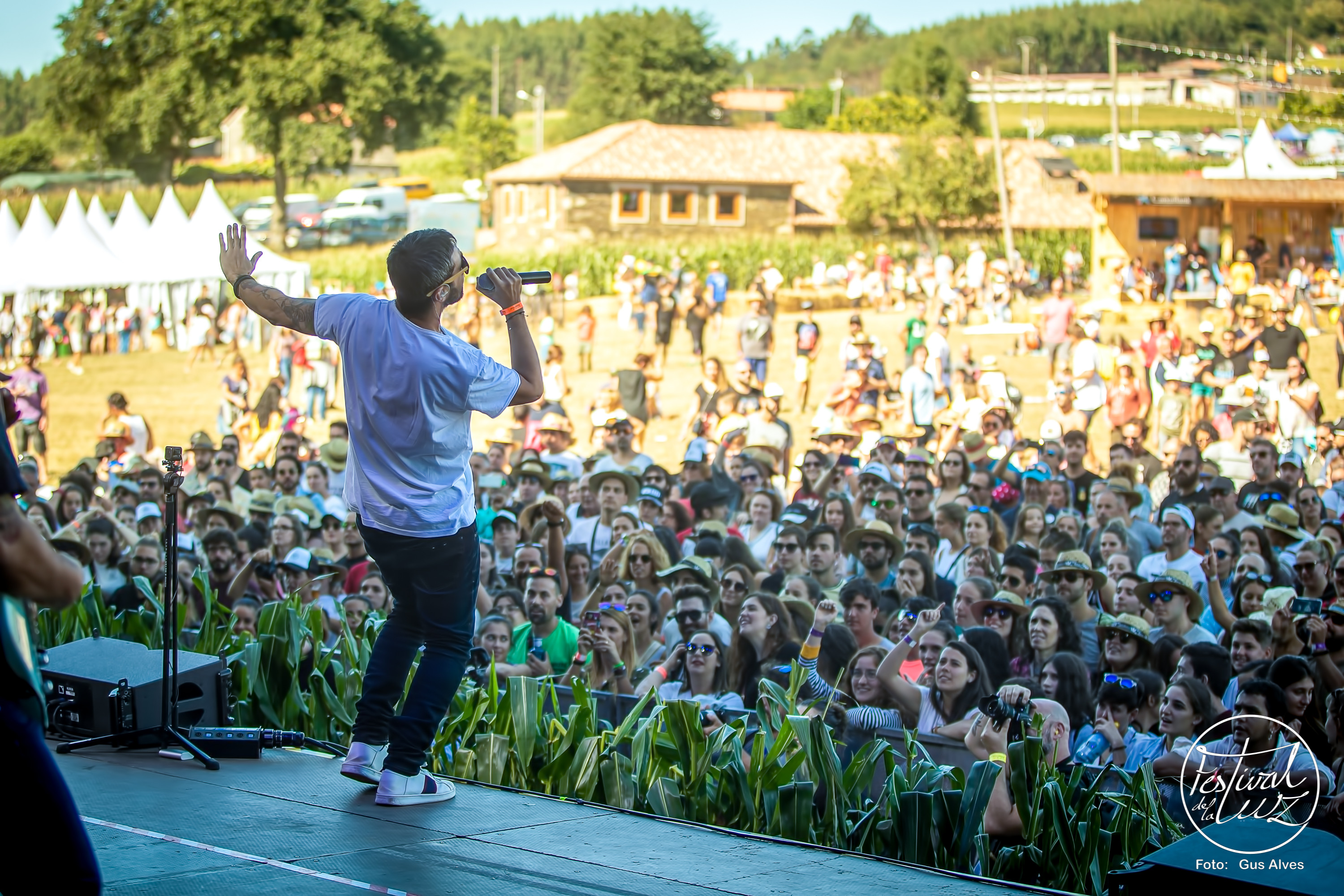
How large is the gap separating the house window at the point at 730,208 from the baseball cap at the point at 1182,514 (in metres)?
38.4

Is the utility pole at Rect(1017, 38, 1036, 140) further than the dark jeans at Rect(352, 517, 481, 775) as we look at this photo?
Yes

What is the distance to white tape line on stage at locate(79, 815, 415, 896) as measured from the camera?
2.87 metres

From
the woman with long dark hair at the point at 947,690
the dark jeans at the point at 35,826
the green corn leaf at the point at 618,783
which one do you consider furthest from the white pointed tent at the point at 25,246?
the dark jeans at the point at 35,826

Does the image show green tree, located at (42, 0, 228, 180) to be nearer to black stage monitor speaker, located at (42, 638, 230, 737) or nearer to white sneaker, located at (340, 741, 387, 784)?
black stage monitor speaker, located at (42, 638, 230, 737)

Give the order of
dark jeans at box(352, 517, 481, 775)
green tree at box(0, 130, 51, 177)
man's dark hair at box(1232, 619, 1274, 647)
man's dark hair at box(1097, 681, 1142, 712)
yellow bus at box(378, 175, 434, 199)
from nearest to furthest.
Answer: dark jeans at box(352, 517, 481, 775)
man's dark hair at box(1097, 681, 1142, 712)
man's dark hair at box(1232, 619, 1274, 647)
yellow bus at box(378, 175, 434, 199)
green tree at box(0, 130, 51, 177)

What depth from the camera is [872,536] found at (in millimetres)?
7965

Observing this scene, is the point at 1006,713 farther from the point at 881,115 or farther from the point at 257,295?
the point at 881,115

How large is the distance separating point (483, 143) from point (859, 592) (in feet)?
224

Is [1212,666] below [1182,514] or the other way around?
below

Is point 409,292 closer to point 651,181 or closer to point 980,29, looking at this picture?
point 651,181

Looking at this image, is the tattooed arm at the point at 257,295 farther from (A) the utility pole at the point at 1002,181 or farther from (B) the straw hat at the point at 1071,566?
(A) the utility pole at the point at 1002,181

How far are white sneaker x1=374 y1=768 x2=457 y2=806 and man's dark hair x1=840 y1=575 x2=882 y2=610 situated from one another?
3022mm

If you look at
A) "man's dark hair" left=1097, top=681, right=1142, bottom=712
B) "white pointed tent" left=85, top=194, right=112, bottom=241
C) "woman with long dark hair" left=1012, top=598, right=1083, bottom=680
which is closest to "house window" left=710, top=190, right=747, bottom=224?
"white pointed tent" left=85, top=194, right=112, bottom=241

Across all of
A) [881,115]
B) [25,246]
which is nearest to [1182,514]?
[25,246]
